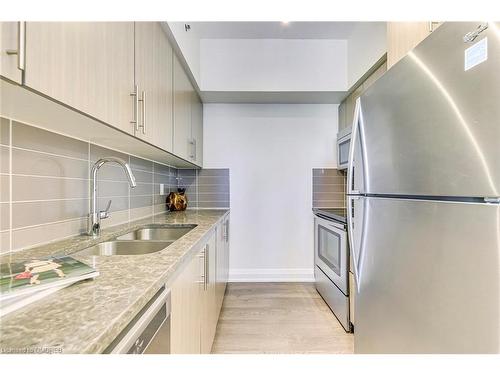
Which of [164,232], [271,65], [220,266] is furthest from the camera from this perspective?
[271,65]

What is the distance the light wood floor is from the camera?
5.80ft

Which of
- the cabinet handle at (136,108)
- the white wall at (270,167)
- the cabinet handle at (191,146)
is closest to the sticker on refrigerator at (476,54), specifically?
the cabinet handle at (136,108)

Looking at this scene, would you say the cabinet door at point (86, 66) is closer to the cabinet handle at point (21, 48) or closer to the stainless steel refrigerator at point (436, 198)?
the cabinet handle at point (21, 48)

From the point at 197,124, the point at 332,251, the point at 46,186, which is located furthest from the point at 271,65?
the point at 46,186

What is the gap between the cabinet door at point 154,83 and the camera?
1250 mm

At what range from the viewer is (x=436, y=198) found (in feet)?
2.67

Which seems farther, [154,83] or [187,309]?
[154,83]

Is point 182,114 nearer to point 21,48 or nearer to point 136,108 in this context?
point 136,108

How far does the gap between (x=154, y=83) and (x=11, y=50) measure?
903mm

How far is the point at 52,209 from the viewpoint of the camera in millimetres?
1096

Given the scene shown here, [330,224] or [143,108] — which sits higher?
[143,108]

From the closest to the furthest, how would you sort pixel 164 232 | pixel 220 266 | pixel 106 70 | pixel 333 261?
1. pixel 106 70
2. pixel 164 232
3. pixel 220 266
4. pixel 333 261
